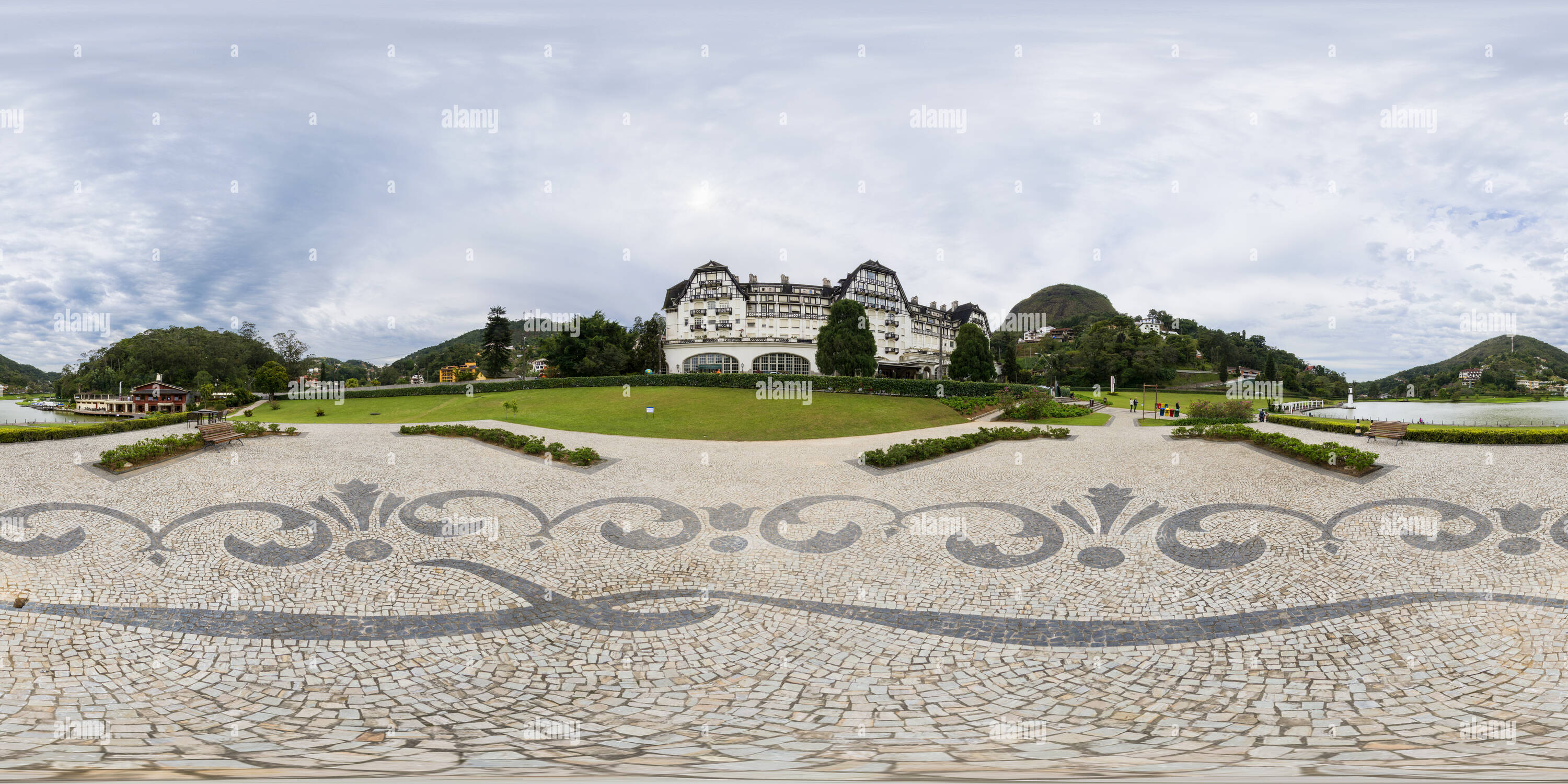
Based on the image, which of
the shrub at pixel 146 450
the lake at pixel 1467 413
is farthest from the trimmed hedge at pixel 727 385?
the shrub at pixel 146 450

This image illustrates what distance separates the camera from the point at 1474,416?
1037 inches

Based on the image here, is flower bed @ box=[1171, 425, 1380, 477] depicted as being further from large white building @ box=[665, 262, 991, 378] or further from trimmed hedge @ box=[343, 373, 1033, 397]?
large white building @ box=[665, 262, 991, 378]

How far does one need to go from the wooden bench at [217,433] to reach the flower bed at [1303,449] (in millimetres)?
27385

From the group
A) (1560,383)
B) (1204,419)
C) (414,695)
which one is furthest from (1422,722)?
(1560,383)

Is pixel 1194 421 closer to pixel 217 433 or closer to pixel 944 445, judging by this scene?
pixel 944 445

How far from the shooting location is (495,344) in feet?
195

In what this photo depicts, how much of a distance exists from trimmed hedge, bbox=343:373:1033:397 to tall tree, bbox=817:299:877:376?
120 inches

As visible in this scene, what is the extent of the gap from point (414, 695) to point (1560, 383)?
84.4 metres

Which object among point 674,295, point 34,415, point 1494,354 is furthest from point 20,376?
point 1494,354

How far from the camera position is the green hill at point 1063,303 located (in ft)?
548

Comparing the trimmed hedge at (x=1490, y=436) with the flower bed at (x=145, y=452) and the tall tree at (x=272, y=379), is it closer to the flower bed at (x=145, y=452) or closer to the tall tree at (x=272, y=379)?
the flower bed at (x=145, y=452)

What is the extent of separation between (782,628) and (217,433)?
17.9 meters

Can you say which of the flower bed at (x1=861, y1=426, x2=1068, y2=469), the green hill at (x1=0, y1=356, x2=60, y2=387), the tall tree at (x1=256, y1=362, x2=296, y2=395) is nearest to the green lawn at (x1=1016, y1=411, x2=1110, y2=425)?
the flower bed at (x1=861, y1=426, x2=1068, y2=469)

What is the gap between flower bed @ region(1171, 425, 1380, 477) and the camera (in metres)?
12.2
